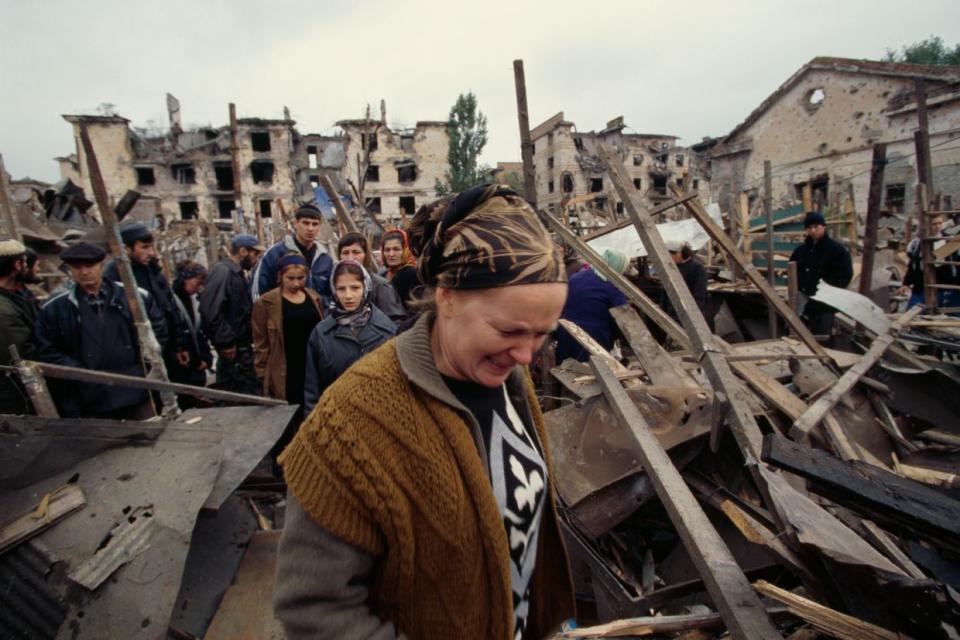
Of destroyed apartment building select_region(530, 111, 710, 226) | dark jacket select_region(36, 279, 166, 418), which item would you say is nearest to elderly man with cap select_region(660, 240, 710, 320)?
dark jacket select_region(36, 279, 166, 418)

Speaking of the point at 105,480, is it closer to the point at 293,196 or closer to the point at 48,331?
the point at 48,331

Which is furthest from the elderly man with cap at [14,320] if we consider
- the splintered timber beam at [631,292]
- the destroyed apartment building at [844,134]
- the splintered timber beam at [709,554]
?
the destroyed apartment building at [844,134]

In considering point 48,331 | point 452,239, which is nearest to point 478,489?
point 452,239

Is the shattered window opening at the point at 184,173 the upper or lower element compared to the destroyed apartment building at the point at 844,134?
upper

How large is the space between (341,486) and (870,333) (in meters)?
5.63

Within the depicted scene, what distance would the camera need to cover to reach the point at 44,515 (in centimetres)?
212

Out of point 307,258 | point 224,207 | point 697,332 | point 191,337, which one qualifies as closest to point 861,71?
point 697,332

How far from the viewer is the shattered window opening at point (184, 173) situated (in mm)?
34812

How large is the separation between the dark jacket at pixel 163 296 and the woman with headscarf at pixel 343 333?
2.22 metres

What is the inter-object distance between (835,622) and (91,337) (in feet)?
16.1

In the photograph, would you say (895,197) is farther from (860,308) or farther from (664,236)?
(860,308)

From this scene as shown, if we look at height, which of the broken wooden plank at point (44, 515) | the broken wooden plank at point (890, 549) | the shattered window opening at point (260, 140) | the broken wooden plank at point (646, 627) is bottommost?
the broken wooden plank at point (646, 627)

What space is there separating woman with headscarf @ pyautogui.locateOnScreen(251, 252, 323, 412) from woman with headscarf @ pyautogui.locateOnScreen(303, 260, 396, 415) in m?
0.86

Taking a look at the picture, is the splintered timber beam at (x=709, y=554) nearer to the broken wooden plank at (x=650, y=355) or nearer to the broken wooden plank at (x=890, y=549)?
the broken wooden plank at (x=890, y=549)
